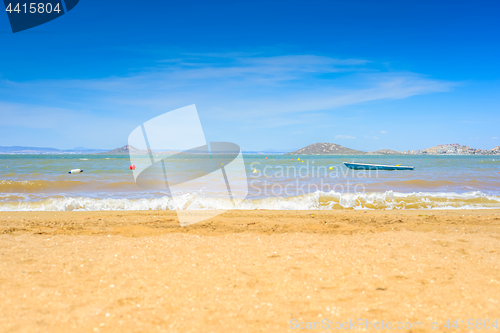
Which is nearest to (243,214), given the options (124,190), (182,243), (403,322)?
(182,243)

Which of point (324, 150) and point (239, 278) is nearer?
point (239, 278)

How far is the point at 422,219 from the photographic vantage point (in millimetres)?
8188

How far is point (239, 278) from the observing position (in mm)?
3951

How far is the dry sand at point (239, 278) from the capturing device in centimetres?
308

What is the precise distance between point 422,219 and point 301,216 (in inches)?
130

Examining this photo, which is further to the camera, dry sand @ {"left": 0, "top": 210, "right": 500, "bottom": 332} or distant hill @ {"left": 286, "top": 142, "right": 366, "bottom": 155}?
distant hill @ {"left": 286, "top": 142, "right": 366, "bottom": 155}

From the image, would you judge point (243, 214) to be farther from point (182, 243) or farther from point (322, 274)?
point (322, 274)

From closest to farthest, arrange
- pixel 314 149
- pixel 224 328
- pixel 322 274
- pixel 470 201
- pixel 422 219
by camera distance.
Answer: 1. pixel 224 328
2. pixel 322 274
3. pixel 422 219
4. pixel 470 201
5. pixel 314 149

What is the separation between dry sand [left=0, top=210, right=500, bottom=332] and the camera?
10.1ft

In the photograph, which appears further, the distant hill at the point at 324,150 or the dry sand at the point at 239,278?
the distant hill at the point at 324,150

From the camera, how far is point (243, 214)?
9359 mm

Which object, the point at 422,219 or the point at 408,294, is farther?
the point at 422,219

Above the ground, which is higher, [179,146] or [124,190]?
[179,146]

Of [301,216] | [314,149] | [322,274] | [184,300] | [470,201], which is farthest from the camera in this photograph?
[314,149]
